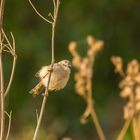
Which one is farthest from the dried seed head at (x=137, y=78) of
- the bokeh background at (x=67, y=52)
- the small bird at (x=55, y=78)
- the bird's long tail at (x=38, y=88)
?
the bokeh background at (x=67, y=52)

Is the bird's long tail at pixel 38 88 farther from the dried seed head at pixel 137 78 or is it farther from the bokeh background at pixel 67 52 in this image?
the bokeh background at pixel 67 52

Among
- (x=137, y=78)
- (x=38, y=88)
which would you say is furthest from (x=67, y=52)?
(x=38, y=88)

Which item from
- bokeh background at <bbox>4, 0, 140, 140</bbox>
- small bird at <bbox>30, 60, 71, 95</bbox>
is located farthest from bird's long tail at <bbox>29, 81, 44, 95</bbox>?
bokeh background at <bbox>4, 0, 140, 140</bbox>

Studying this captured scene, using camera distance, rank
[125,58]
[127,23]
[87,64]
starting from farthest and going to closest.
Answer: [127,23] → [125,58] → [87,64]

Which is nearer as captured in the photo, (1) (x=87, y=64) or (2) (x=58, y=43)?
(1) (x=87, y=64)

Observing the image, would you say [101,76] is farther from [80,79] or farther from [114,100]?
[80,79]

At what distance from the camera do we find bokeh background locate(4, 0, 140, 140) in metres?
9.50

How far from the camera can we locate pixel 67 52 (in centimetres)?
932

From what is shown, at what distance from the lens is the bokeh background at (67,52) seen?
31.2 ft

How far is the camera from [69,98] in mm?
9648

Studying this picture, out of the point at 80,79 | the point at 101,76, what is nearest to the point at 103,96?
the point at 101,76

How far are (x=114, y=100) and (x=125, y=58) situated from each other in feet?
3.35

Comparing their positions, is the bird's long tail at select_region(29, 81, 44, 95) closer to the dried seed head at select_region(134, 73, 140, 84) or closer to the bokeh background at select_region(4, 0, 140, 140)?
the dried seed head at select_region(134, 73, 140, 84)

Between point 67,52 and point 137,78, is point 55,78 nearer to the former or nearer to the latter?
point 137,78
